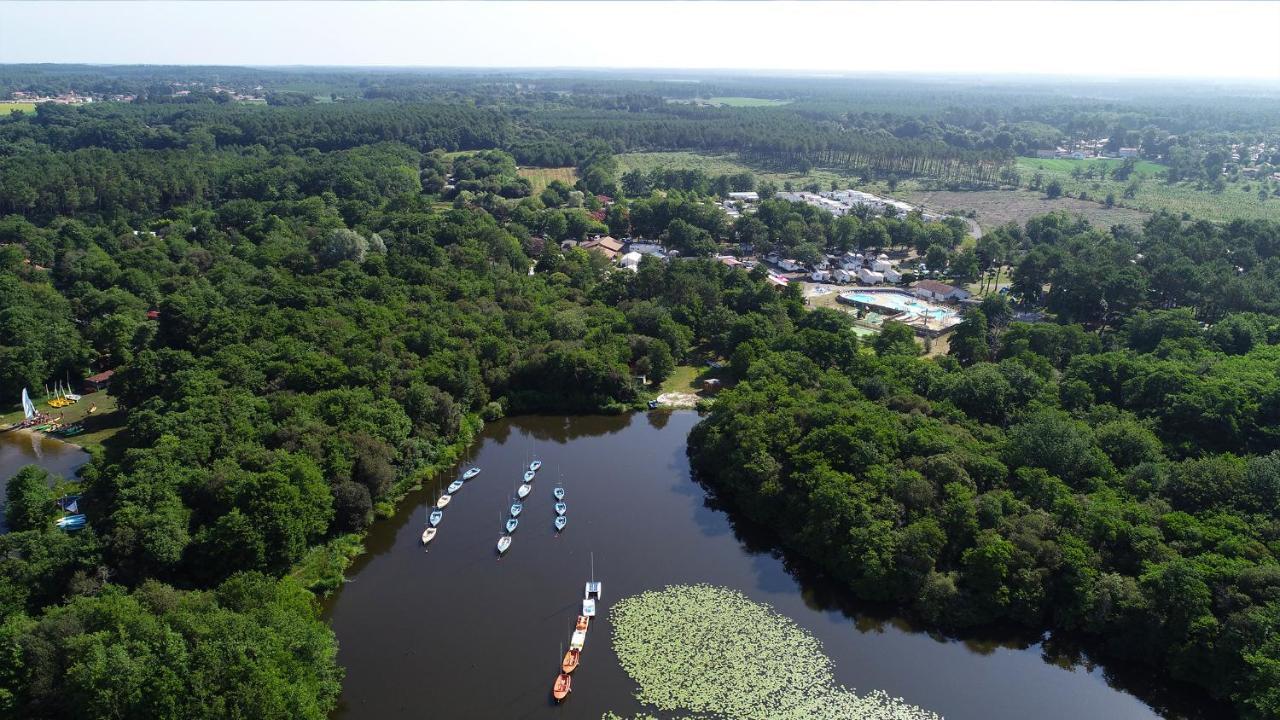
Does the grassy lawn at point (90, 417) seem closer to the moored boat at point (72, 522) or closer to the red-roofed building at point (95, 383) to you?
the red-roofed building at point (95, 383)

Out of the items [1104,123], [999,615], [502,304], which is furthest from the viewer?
[1104,123]

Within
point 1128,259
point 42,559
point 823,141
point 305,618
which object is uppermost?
point 823,141

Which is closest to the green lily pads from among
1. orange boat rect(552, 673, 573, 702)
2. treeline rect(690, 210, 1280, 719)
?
orange boat rect(552, 673, 573, 702)

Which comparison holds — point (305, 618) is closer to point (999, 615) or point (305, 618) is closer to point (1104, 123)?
point (999, 615)

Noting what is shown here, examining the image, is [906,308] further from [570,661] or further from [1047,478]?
[570,661]

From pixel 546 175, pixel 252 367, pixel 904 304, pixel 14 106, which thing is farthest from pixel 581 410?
pixel 14 106

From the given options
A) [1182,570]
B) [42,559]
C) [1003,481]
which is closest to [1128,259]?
[1003,481]
